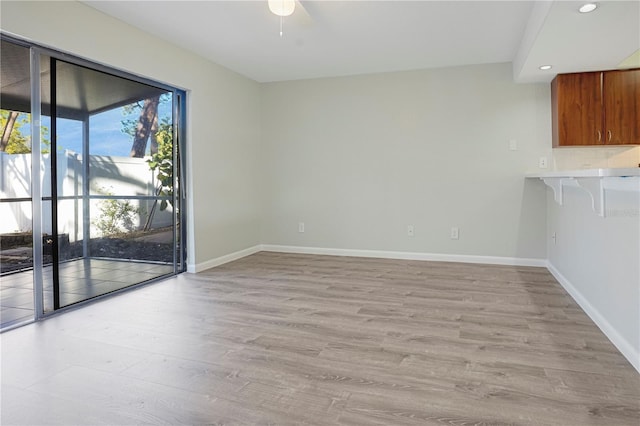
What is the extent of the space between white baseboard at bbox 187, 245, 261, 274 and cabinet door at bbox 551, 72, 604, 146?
387 cm

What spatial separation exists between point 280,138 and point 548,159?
3.32 metres

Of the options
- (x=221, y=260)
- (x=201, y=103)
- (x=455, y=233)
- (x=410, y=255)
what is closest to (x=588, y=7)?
(x=455, y=233)

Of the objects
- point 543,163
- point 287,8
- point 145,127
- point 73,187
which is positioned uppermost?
Answer: point 287,8

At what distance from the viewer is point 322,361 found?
2195 millimetres

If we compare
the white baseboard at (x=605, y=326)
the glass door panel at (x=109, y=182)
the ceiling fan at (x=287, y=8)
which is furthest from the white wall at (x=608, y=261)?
the glass door panel at (x=109, y=182)

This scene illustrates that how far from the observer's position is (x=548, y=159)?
4.48 m

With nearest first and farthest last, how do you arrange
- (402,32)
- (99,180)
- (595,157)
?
(99,180) → (402,32) → (595,157)

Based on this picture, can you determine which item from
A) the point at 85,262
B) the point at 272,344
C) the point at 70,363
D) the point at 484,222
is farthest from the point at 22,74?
the point at 484,222

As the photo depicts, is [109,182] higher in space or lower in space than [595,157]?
lower

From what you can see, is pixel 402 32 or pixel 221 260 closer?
pixel 402 32

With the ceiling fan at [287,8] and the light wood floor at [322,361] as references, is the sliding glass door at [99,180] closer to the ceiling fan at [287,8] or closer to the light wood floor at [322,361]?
the light wood floor at [322,361]

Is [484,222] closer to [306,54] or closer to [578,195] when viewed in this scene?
[578,195]

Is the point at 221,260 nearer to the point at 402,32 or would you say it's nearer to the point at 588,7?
the point at 402,32

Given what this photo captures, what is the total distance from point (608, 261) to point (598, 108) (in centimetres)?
215
